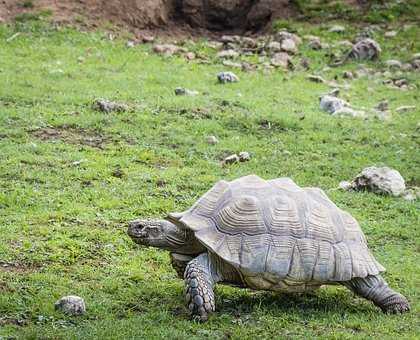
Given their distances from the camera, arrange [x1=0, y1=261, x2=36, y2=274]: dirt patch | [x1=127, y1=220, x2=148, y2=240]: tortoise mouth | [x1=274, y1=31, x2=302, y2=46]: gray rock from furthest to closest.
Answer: [x1=274, y1=31, x2=302, y2=46]: gray rock
[x1=0, y1=261, x2=36, y2=274]: dirt patch
[x1=127, y1=220, x2=148, y2=240]: tortoise mouth

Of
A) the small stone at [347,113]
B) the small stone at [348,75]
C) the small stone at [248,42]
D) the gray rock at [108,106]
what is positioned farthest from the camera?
the small stone at [248,42]

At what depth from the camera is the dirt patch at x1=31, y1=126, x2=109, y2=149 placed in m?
11.2

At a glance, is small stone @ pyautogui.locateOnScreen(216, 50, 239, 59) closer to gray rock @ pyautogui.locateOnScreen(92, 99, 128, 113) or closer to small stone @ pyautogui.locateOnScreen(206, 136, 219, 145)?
gray rock @ pyautogui.locateOnScreen(92, 99, 128, 113)

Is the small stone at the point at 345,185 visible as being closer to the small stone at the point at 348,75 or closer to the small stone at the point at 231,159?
the small stone at the point at 231,159

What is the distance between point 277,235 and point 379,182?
13.4ft

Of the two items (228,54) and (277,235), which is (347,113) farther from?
(277,235)

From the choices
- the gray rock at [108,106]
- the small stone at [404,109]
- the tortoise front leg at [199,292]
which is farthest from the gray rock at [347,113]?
the tortoise front leg at [199,292]

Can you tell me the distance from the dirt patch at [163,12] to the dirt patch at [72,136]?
19.4ft

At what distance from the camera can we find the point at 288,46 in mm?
17500

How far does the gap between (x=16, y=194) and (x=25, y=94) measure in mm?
4264

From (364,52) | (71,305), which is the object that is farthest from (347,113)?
(71,305)

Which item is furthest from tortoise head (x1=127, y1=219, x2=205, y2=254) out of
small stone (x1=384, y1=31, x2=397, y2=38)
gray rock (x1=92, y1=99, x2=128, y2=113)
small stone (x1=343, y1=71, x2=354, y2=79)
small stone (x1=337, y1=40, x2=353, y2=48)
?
small stone (x1=384, y1=31, x2=397, y2=38)

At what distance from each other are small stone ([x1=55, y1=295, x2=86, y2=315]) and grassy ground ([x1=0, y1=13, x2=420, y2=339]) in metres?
0.07

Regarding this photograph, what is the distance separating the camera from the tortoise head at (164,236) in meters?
6.40
